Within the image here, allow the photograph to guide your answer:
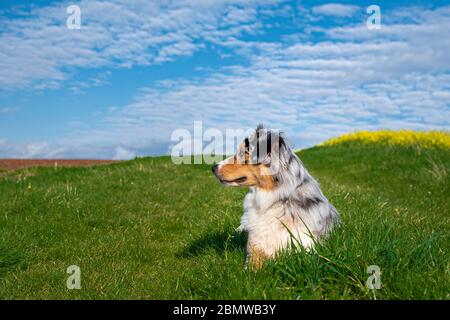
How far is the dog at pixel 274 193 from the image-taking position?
17.6ft

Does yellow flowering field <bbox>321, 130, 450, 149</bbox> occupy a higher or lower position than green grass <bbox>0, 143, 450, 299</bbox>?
higher

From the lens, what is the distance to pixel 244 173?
17.9 ft

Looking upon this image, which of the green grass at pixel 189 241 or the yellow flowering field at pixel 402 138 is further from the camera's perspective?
the yellow flowering field at pixel 402 138

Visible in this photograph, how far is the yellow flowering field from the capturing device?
23.9 metres

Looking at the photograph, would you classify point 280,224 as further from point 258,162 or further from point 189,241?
point 189,241

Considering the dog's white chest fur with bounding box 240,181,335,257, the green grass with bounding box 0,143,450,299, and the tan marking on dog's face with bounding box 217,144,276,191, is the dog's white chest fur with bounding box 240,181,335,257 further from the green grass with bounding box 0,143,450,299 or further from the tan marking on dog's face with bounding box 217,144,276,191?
the green grass with bounding box 0,143,450,299

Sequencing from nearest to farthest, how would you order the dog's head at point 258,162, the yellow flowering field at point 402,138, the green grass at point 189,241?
the green grass at point 189,241 → the dog's head at point 258,162 → the yellow flowering field at point 402,138

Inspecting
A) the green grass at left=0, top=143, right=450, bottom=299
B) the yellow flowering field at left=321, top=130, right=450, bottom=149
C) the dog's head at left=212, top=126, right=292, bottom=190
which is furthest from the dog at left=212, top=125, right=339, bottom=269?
the yellow flowering field at left=321, top=130, right=450, bottom=149

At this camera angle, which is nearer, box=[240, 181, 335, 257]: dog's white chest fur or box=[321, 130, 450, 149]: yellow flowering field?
box=[240, 181, 335, 257]: dog's white chest fur

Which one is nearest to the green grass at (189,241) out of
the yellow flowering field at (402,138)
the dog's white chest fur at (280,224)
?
the dog's white chest fur at (280,224)

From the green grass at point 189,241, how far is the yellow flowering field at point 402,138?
7169 mm

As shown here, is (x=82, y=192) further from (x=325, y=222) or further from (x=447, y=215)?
(x=447, y=215)

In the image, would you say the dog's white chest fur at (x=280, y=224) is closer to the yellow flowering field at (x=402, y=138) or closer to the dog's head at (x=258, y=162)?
the dog's head at (x=258, y=162)
